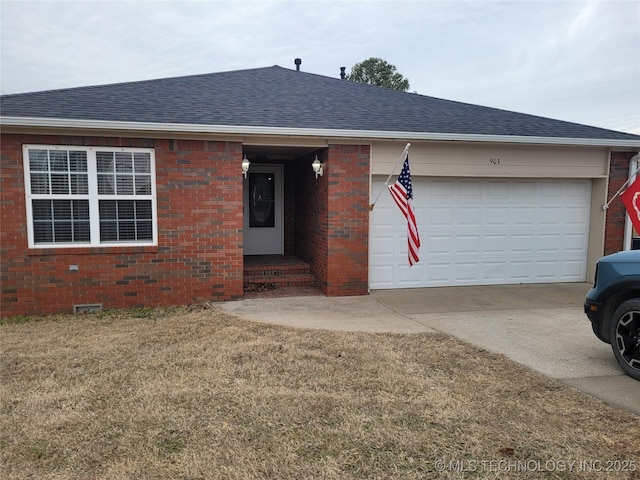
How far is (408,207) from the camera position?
7.48m

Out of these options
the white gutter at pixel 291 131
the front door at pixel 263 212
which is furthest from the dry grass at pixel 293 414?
the front door at pixel 263 212

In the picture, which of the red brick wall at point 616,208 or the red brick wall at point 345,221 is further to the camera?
the red brick wall at point 616,208

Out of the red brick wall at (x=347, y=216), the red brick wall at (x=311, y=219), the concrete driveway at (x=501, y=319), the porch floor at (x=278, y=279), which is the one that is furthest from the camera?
the porch floor at (x=278, y=279)

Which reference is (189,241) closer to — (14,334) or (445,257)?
(14,334)

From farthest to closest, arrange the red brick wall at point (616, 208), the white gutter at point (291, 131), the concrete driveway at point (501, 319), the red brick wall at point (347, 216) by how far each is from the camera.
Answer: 1. the red brick wall at point (616, 208)
2. the red brick wall at point (347, 216)
3. the white gutter at point (291, 131)
4. the concrete driveway at point (501, 319)

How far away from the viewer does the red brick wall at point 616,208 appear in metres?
10.0

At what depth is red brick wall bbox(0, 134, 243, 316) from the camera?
24.3ft

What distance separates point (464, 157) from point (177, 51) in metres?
21.4

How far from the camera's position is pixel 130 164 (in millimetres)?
7809

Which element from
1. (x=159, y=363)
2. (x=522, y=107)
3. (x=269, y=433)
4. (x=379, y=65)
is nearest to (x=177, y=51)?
(x=379, y=65)

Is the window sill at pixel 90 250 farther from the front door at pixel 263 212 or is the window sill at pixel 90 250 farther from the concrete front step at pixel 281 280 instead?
the front door at pixel 263 212

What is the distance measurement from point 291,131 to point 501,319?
453 centimetres

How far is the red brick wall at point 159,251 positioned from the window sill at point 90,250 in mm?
15

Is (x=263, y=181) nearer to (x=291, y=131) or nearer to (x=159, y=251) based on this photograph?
(x=291, y=131)
